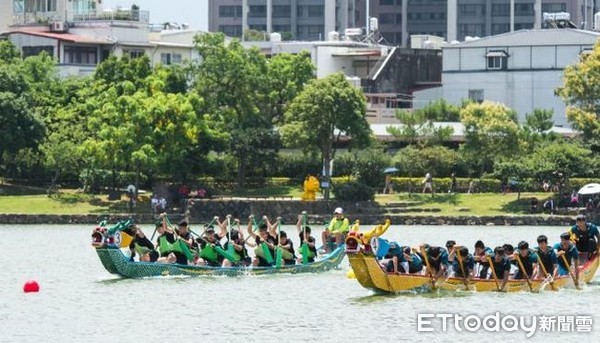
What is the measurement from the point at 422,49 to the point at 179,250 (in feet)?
243

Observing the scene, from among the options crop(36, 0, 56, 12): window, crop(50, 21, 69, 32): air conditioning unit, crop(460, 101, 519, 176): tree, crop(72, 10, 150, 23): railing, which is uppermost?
crop(36, 0, 56, 12): window

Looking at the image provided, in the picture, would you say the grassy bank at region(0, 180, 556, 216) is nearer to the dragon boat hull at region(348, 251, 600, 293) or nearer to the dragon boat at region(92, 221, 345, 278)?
the dragon boat at region(92, 221, 345, 278)

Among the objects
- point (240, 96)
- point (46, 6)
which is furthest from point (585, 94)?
point (46, 6)

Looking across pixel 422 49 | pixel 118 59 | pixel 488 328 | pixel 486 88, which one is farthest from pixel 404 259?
pixel 422 49

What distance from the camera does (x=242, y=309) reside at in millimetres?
43281

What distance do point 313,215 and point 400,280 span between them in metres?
36.7

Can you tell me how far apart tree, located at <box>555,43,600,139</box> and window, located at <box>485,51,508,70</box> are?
19511 mm

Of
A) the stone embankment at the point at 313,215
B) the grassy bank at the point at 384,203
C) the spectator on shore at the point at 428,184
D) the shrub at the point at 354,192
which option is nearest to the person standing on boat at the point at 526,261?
the stone embankment at the point at 313,215

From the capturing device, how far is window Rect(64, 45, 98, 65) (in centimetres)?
10881

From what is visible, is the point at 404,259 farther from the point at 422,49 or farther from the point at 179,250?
the point at 422,49

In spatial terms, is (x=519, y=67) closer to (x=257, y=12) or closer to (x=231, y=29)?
(x=257, y=12)

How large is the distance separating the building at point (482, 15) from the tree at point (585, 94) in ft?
224

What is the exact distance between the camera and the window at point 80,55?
357 feet

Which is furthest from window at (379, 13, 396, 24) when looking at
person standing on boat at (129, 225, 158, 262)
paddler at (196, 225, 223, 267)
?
person standing on boat at (129, 225, 158, 262)
